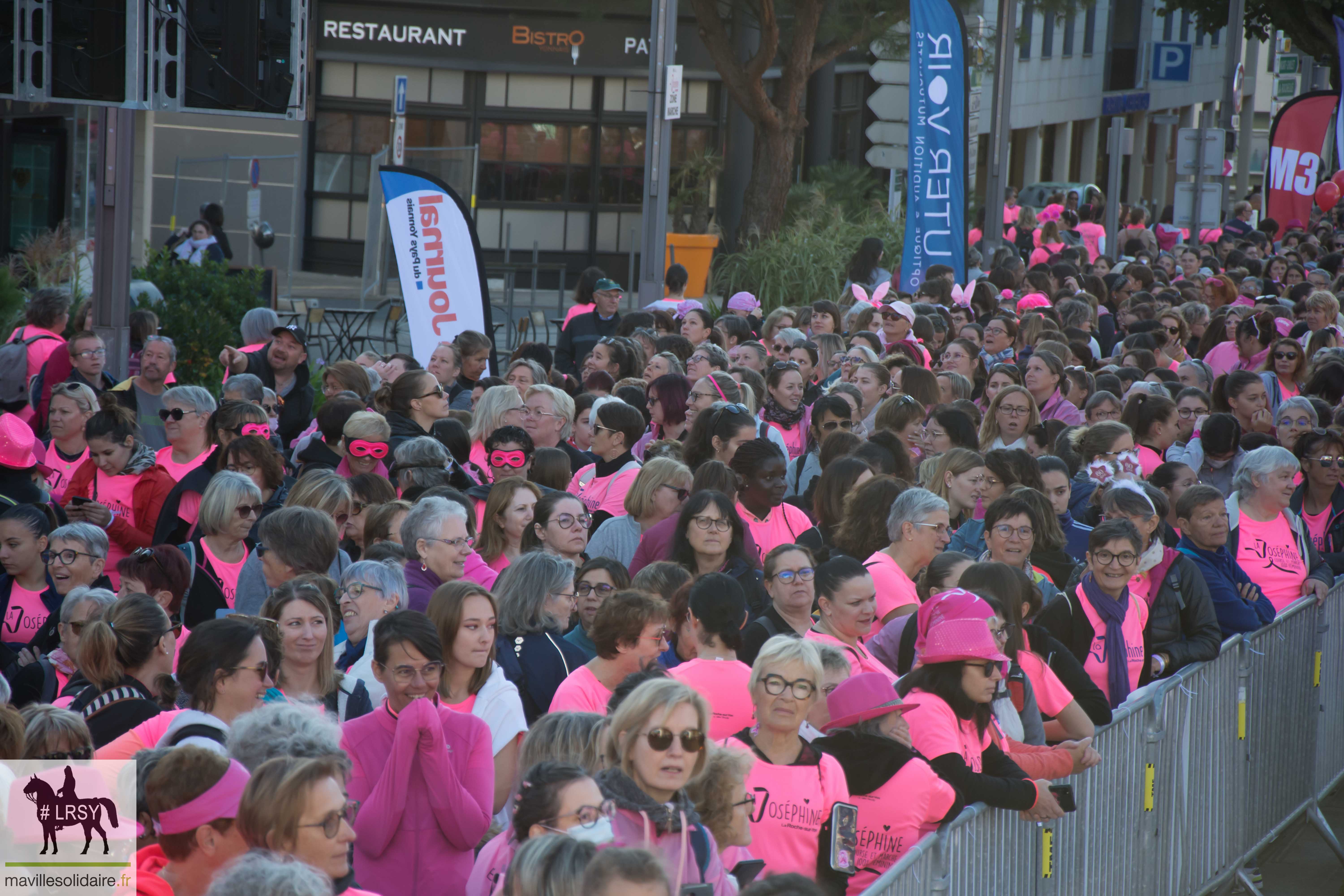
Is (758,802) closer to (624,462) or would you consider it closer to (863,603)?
(863,603)

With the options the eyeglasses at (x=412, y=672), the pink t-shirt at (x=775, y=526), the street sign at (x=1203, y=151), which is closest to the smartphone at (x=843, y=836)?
the eyeglasses at (x=412, y=672)

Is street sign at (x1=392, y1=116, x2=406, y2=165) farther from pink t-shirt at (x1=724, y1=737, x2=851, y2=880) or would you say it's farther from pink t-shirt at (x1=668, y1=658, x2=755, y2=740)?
pink t-shirt at (x1=724, y1=737, x2=851, y2=880)

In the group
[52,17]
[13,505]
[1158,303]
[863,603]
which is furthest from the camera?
[1158,303]

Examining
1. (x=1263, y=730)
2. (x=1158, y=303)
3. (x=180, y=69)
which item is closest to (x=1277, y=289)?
(x=1158, y=303)

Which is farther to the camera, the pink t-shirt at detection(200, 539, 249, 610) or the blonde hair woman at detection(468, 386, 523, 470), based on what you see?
the blonde hair woman at detection(468, 386, 523, 470)

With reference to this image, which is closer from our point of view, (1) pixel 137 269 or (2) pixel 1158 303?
(1) pixel 137 269

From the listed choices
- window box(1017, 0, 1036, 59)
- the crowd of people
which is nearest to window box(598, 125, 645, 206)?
window box(1017, 0, 1036, 59)

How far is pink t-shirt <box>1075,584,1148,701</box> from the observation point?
6168 millimetres

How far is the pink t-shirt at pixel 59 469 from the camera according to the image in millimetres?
7820

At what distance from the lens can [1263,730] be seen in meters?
7.29

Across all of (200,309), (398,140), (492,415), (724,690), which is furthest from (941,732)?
(398,140)

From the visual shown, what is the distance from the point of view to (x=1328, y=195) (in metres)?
28.4

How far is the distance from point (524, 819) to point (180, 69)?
6701 millimetres

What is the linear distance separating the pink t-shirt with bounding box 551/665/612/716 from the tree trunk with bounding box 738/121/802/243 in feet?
62.3
